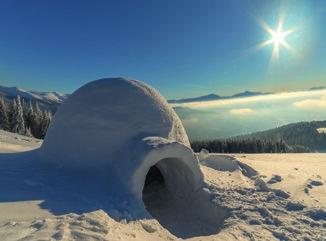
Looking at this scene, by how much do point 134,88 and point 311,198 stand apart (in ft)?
23.5

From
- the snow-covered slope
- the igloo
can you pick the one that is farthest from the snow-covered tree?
the igloo

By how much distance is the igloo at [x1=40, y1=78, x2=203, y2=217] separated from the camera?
10094mm

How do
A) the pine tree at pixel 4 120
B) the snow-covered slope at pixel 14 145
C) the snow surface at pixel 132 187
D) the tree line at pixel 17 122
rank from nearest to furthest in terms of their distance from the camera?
the snow surface at pixel 132 187 < the snow-covered slope at pixel 14 145 < the tree line at pixel 17 122 < the pine tree at pixel 4 120

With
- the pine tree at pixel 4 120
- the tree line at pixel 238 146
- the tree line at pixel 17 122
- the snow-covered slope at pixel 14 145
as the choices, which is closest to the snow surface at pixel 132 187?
the snow-covered slope at pixel 14 145

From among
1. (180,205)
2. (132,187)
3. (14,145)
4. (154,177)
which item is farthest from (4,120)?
(132,187)

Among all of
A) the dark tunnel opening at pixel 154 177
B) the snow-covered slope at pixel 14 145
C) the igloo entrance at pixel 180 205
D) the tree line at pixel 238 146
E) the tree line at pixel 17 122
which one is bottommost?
the igloo entrance at pixel 180 205

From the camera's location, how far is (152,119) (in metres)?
11.8

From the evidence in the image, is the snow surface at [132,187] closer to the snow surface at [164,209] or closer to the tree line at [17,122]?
the snow surface at [164,209]

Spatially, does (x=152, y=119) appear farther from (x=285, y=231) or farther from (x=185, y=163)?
(x=285, y=231)

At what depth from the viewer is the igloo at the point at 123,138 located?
1009cm

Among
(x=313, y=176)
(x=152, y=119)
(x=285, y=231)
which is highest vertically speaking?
(x=152, y=119)

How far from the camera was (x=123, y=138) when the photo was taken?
11102 mm

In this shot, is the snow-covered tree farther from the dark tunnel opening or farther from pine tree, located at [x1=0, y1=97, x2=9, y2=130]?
the dark tunnel opening

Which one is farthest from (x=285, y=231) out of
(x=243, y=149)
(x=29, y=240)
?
(x=243, y=149)
